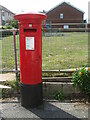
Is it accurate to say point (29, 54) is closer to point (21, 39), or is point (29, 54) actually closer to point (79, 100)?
point (21, 39)

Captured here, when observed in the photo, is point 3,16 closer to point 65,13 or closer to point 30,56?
point 65,13

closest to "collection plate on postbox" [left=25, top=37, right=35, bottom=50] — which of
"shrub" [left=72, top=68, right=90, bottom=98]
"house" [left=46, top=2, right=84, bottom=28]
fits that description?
"shrub" [left=72, top=68, right=90, bottom=98]

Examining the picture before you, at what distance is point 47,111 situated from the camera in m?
3.57

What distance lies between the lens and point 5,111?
3590mm

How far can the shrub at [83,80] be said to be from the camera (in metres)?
3.91

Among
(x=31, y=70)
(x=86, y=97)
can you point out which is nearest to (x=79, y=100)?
(x=86, y=97)

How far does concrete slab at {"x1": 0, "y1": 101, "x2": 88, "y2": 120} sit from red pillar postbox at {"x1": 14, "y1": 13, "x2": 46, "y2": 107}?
179 millimetres

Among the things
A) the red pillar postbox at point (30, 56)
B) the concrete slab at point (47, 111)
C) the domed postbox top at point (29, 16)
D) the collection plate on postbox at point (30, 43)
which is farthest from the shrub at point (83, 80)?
the domed postbox top at point (29, 16)

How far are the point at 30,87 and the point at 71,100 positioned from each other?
1.02m

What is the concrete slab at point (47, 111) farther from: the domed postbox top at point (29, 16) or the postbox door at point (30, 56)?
the domed postbox top at point (29, 16)

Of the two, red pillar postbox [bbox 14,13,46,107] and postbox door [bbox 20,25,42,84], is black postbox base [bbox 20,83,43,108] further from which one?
postbox door [bbox 20,25,42,84]

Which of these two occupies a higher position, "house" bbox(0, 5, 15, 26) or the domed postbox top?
"house" bbox(0, 5, 15, 26)

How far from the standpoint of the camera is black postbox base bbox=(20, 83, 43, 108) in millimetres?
3709

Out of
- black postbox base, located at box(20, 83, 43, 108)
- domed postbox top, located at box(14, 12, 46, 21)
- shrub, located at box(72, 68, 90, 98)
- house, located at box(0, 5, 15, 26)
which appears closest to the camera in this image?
domed postbox top, located at box(14, 12, 46, 21)
